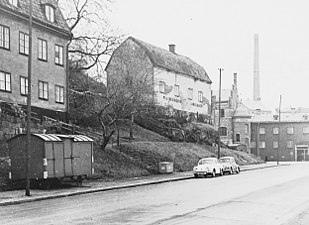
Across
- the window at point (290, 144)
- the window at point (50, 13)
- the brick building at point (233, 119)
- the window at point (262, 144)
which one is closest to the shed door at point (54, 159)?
the window at point (50, 13)

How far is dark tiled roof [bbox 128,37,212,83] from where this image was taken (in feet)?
192

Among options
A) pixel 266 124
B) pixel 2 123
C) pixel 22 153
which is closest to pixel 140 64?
pixel 2 123

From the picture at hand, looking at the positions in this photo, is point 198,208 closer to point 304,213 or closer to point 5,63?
point 304,213

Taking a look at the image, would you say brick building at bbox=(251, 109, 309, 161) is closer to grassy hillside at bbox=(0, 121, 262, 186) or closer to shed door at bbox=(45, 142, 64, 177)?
grassy hillside at bbox=(0, 121, 262, 186)

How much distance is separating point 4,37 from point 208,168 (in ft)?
55.8

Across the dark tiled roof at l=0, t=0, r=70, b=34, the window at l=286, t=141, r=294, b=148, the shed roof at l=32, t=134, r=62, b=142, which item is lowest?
the window at l=286, t=141, r=294, b=148

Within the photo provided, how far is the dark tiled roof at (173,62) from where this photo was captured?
58.5 metres

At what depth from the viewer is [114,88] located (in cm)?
3778

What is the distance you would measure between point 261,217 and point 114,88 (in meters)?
24.6

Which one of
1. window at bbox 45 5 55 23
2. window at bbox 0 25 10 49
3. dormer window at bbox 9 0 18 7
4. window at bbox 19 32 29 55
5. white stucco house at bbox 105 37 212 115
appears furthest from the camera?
white stucco house at bbox 105 37 212 115

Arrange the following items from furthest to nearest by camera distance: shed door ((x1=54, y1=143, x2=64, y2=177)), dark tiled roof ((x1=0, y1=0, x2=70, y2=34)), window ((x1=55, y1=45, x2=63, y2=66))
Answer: window ((x1=55, y1=45, x2=63, y2=66))
dark tiled roof ((x1=0, y1=0, x2=70, y2=34))
shed door ((x1=54, y1=143, x2=64, y2=177))

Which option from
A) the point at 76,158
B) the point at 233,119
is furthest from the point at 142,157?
the point at 233,119

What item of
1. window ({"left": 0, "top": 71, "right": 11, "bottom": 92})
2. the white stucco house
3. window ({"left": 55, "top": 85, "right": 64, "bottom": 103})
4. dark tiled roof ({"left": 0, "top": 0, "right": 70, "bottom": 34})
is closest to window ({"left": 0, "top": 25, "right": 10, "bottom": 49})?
dark tiled roof ({"left": 0, "top": 0, "right": 70, "bottom": 34})

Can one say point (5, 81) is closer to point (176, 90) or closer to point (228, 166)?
point (228, 166)
